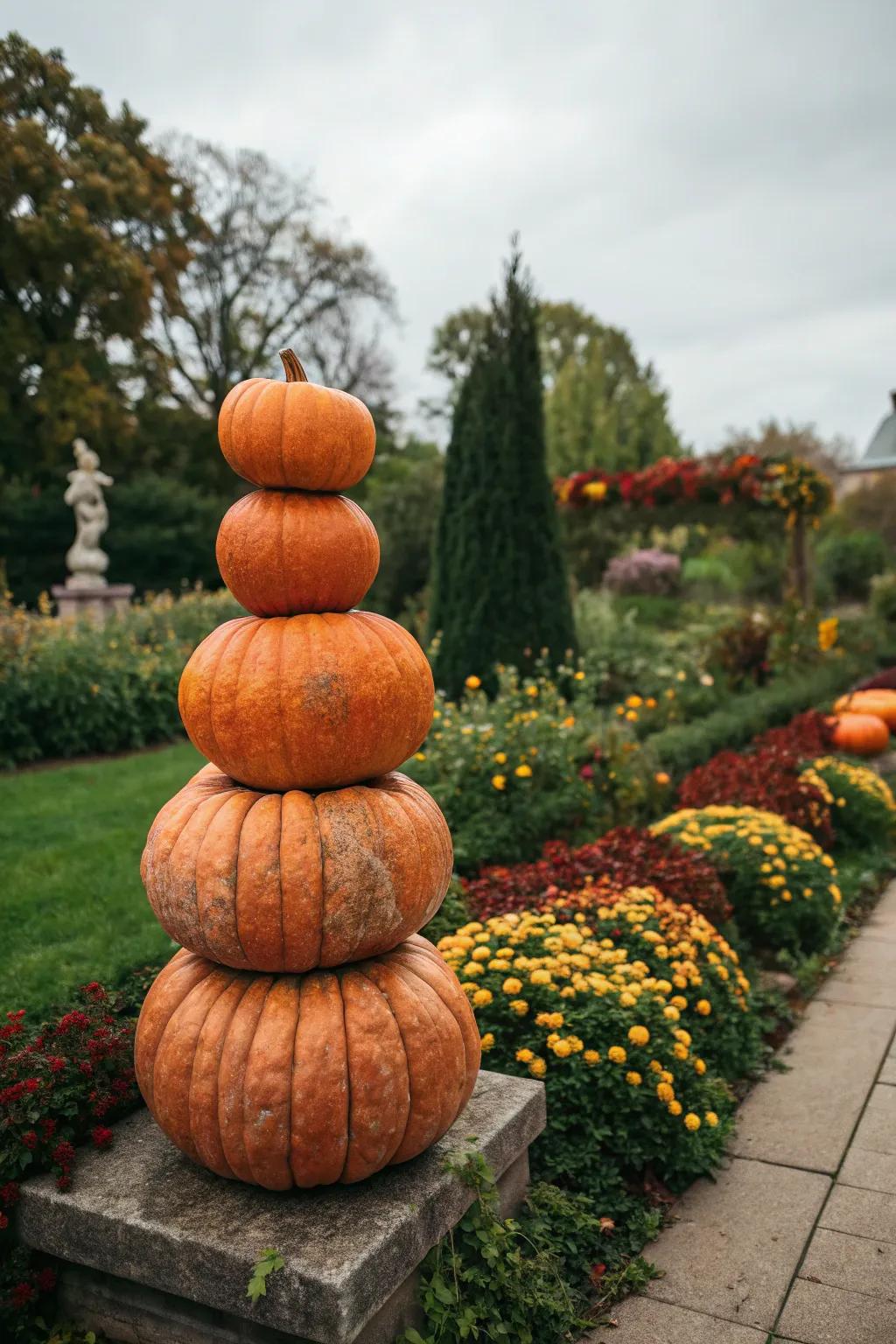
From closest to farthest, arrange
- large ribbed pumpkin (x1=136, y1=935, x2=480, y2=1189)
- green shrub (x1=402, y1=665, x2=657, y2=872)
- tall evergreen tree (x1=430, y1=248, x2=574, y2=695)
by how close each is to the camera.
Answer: large ribbed pumpkin (x1=136, y1=935, x2=480, y2=1189) → green shrub (x1=402, y1=665, x2=657, y2=872) → tall evergreen tree (x1=430, y1=248, x2=574, y2=695)

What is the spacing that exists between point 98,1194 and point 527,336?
7.72m

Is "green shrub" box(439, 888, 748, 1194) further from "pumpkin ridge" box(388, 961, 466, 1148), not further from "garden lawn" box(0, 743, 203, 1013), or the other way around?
"garden lawn" box(0, 743, 203, 1013)

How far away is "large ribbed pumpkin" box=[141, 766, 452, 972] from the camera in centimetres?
231

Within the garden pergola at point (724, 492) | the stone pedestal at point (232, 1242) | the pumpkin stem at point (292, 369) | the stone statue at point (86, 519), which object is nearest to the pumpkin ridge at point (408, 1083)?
the stone pedestal at point (232, 1242)

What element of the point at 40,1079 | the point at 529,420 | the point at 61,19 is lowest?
the point at 40,1079

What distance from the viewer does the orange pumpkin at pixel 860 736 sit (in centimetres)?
893

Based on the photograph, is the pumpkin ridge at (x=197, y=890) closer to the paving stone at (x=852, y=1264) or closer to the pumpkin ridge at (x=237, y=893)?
the pumpkin ridge at (x=237, y=893)

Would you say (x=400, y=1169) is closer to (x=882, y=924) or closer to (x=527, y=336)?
(x=882, y=924)

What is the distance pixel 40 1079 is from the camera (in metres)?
2.53

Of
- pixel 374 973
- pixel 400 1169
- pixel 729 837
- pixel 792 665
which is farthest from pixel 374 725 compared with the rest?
pixel 792 665

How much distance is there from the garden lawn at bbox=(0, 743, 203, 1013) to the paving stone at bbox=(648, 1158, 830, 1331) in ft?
6.53

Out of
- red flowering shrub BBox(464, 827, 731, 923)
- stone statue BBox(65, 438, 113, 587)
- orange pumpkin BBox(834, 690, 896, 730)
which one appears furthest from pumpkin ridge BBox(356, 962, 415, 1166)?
stone statue BBox(65, 438, 113, 587)

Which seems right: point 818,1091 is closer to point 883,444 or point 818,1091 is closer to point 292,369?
point 292,369

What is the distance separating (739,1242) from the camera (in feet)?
9.70
